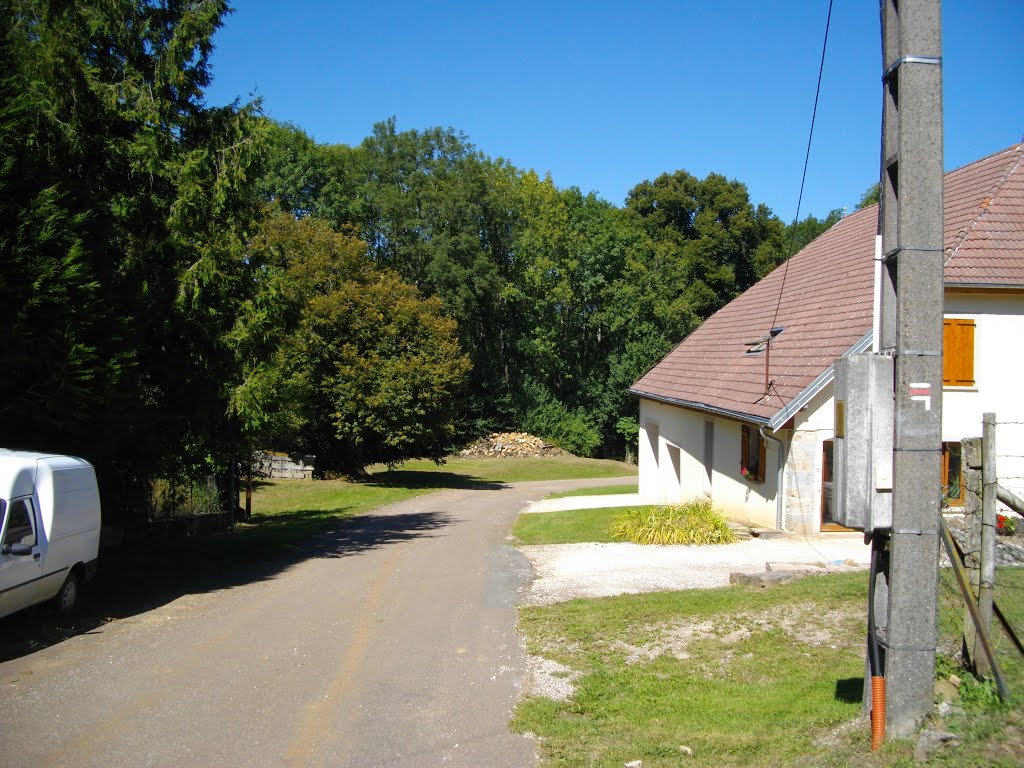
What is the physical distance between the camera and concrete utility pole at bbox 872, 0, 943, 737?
5.02 metres

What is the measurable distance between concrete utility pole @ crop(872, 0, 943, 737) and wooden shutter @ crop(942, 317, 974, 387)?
43.5 feet

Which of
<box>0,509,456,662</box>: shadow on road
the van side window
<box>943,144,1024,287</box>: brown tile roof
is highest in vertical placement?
<box>943,144,1024,287</box>: brown tile roof

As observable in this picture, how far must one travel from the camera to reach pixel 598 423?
52531mm

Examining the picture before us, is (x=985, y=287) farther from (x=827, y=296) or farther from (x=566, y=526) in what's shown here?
(x=566, y=526)

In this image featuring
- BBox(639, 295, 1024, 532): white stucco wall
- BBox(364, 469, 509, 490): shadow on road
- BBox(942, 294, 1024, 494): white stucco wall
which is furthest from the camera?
BBox(364, 469, 509, 490): shadow on road

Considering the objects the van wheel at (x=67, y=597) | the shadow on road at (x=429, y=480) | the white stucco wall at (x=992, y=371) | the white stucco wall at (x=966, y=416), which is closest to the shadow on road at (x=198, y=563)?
the van wheel at (x=67, y=597)

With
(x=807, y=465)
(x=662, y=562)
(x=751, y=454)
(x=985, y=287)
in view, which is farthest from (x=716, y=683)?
(x=985, y=287)

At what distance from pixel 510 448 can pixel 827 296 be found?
32653mm

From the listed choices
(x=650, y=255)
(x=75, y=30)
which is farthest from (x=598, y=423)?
(x=75, y=30)

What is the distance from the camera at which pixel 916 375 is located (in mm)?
5051

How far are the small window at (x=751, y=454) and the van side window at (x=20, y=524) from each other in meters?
14.0

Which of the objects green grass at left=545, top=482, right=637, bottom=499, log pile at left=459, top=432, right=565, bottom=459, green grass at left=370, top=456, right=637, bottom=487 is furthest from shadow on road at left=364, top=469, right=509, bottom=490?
log pile at left=459, top=432, right=565, bottom=459

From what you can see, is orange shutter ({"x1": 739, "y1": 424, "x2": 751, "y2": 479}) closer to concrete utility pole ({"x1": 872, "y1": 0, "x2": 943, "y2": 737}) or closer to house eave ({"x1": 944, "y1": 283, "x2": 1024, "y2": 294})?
house eave ({"x1": 944, "y1": 283, "x2": 1024, "y2": 294})

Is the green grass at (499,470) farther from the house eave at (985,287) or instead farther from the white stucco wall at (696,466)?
the house eave at (985,287)
